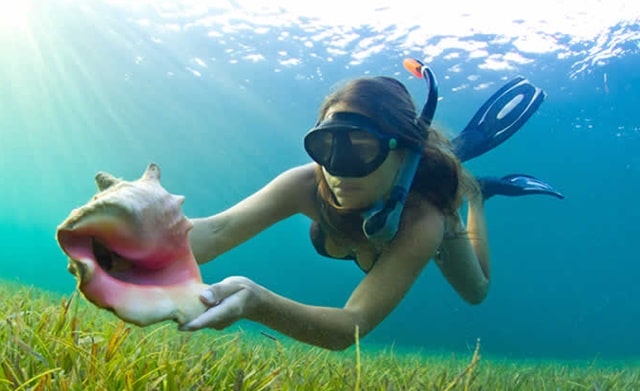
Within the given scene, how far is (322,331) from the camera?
7.77 feet

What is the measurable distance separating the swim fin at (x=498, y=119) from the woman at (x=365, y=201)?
1.89m

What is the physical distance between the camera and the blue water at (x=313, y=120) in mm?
21359

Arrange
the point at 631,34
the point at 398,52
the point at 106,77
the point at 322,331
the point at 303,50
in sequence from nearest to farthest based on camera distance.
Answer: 1. the point at 322,331
2. the point at 631,34
3. the point at 398,52
4. the point at 303,50
5. the point at 106,77

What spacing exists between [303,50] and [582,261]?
1972 inches

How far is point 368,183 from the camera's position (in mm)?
3182

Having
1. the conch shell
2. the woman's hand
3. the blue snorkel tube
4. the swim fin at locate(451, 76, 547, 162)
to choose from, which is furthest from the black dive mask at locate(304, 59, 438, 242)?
the swim fin at locate(451, 76, 547, 162)

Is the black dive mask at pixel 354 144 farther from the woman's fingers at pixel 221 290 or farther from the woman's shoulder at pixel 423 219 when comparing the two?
the woman's fingers at pixel 221 290

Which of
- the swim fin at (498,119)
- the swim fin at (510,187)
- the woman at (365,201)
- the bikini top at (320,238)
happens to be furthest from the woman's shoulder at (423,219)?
the swim fin at (510,187)

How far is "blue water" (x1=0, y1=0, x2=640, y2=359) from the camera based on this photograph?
21.4 m

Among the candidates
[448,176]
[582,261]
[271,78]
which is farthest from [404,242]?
[582,261]

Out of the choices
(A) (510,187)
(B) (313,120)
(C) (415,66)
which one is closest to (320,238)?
(C) (415,66)

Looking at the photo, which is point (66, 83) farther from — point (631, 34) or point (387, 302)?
point (387, 302)

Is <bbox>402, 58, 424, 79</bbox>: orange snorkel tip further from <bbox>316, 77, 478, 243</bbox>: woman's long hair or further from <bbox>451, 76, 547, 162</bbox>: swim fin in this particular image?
<bbox>451, 76, 547, 162</bbox>: swim fin

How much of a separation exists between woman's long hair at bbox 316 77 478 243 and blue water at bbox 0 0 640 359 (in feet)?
1.59
